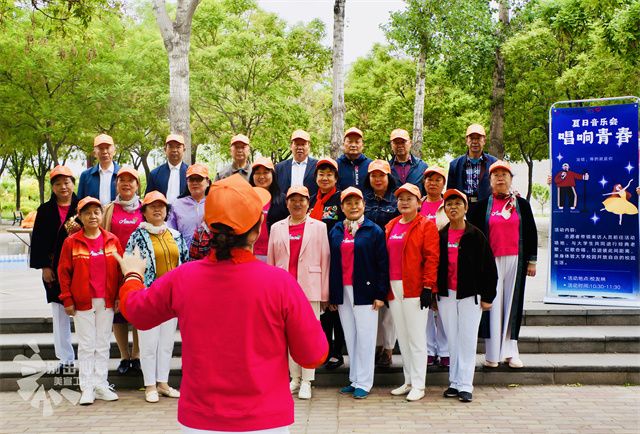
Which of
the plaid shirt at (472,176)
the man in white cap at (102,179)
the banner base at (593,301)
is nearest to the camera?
the man in white cap at (102,179)

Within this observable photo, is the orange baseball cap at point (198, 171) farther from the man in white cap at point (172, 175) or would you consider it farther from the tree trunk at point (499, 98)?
the tree trunk at point (499, 98)

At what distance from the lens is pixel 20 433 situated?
5410 mm

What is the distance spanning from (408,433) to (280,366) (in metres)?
2.95

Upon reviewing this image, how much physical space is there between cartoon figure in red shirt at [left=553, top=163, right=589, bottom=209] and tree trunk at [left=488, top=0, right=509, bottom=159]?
9.59 metres

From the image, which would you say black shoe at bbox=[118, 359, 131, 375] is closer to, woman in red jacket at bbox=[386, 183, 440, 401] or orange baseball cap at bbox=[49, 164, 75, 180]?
orange baseball cap at bbox=[49, 164, 75, 180]

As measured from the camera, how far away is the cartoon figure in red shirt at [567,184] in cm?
866

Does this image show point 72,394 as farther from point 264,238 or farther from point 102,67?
point 102,67

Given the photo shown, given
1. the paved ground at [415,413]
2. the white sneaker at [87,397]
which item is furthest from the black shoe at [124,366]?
the white sneaker at [87,397]

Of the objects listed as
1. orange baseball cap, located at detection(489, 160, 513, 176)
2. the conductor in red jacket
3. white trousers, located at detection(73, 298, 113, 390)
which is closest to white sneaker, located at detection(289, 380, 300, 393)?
white trousers, located at detection(73, 298, 113, 390)

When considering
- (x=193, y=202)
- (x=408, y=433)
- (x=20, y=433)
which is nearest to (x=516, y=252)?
(x=408, y=433)

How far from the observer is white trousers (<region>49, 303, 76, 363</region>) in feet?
21.5

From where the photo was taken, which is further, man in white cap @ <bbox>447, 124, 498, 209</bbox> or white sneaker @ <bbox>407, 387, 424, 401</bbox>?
man in white cap @ <bbox>447, 124, 498, 209</bbox>

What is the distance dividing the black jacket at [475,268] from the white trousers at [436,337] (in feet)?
2.69

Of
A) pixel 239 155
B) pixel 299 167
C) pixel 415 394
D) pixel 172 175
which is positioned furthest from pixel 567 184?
pixel 172 175
